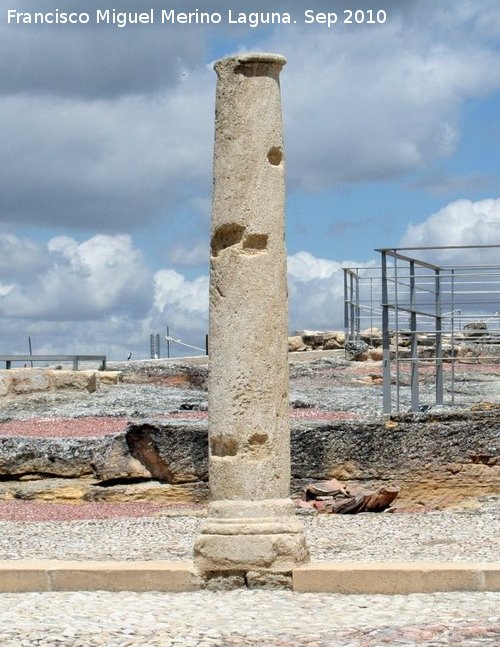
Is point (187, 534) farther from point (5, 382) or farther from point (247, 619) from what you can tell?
point (5, 382)

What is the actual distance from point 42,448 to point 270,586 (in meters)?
6.62

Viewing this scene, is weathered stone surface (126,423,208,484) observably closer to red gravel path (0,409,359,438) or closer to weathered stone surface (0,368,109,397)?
red gravel path (0,409,359,438)

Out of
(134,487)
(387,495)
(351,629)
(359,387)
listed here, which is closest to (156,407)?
(359,387)

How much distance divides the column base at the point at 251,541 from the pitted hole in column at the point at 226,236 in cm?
185

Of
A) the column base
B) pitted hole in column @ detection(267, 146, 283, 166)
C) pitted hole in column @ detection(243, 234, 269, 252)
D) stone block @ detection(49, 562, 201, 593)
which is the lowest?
stone block @ detection(49, 562, 201, 593)

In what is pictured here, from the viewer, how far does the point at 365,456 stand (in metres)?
13.5

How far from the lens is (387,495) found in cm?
1277

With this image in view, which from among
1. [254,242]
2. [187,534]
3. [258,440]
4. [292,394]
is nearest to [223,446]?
[258,440]

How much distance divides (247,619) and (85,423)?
10758mm

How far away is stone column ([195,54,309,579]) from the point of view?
8.67m

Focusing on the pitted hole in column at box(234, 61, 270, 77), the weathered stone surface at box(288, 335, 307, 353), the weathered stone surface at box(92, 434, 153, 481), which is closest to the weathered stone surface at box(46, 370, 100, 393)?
the weathered stone surface at box(92, 434, 153, 481)

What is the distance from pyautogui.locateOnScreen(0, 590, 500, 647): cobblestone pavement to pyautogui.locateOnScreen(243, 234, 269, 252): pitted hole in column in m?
2.42

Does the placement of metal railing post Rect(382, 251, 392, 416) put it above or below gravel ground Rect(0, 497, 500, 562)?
above

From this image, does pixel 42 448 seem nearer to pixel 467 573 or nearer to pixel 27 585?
pixel 27 585
